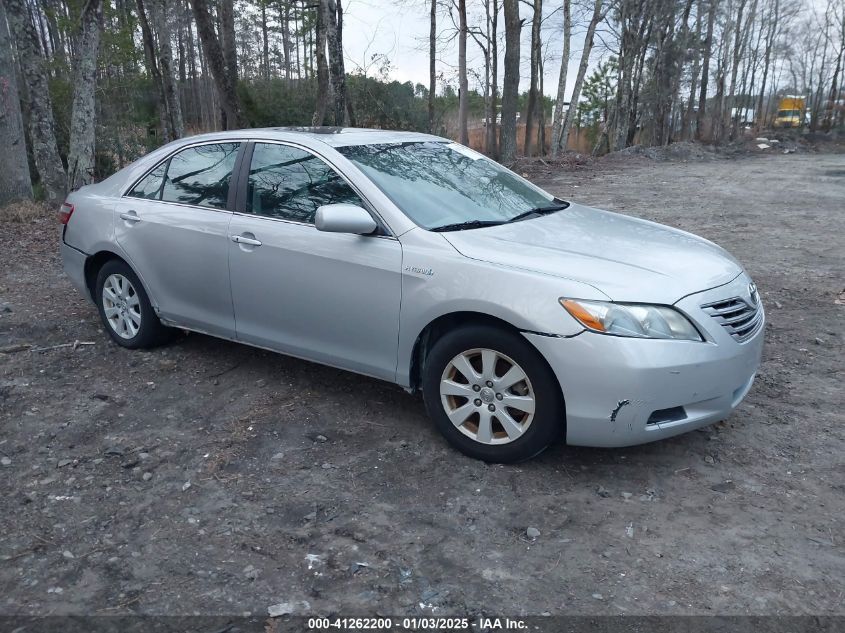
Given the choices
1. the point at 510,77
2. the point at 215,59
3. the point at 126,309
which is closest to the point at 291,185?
the point at 126,309

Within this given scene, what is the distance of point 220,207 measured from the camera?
15.5 ft

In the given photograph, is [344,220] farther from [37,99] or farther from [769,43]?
[769,43]

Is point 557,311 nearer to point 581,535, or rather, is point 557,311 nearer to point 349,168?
point 581,535

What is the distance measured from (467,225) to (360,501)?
5.40 feet

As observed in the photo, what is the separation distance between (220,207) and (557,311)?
2496mm

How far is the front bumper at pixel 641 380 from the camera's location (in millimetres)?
3312

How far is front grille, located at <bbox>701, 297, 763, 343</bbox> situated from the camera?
3.59 metres

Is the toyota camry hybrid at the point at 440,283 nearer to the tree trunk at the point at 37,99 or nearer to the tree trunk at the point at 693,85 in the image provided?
the tree trunk at the point at 37,99

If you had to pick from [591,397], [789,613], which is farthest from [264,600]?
[789,613]

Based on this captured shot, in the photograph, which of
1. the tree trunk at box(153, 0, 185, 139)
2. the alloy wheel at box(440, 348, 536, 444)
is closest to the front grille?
the alloy wheel at box(440, 348, 536, 444)

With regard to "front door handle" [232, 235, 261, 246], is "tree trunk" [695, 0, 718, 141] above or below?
above

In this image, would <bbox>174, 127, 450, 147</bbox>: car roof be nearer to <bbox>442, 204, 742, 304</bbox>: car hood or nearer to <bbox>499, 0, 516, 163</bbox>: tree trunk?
<bbox>442, 204, 742, 304</bbox>: car hood

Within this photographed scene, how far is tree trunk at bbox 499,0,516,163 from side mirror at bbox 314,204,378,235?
15.0 meters

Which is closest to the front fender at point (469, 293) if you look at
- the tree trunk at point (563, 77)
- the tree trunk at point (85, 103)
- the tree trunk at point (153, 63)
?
the tree trunk at point (85, 103)
